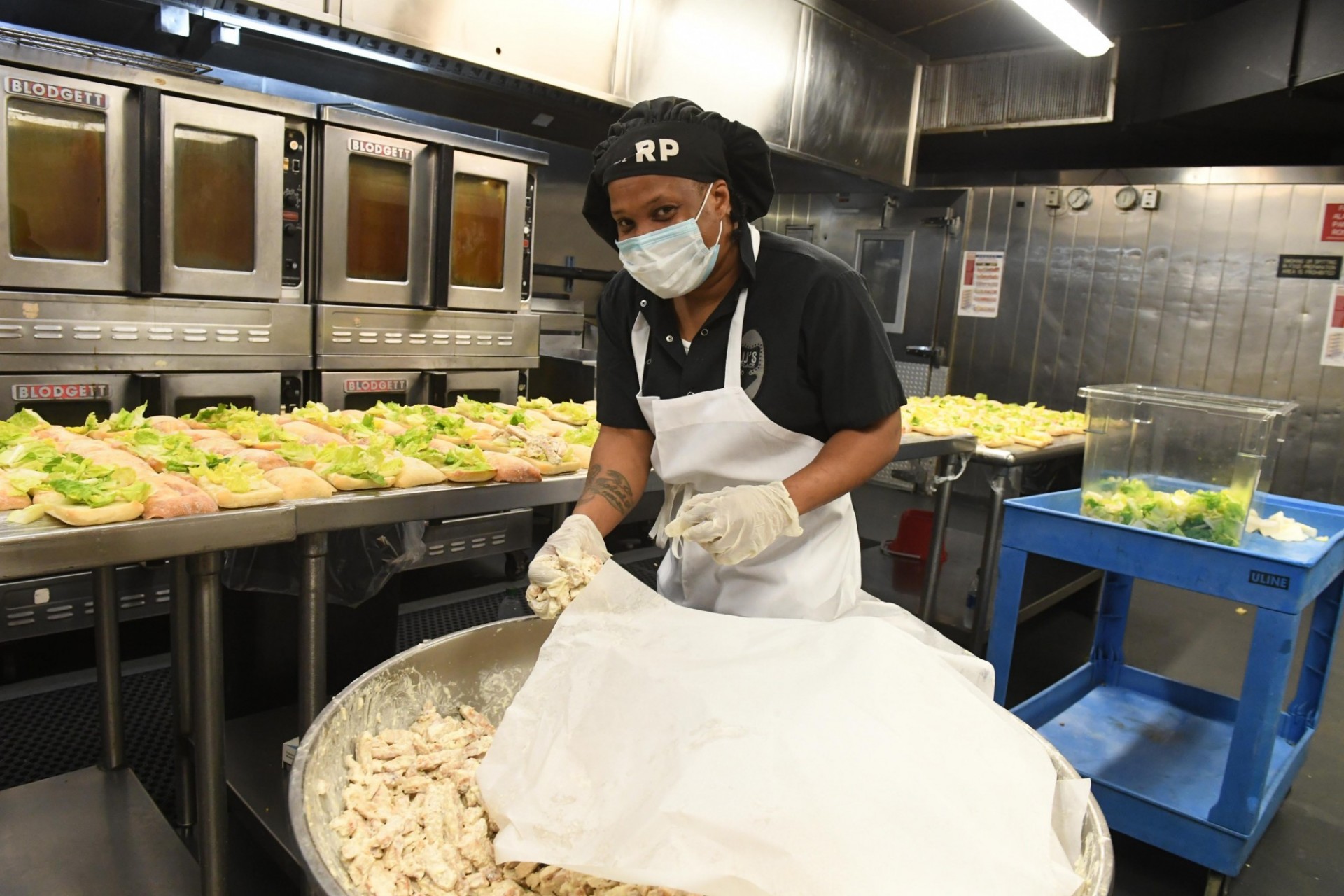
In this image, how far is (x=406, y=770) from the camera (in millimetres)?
1006

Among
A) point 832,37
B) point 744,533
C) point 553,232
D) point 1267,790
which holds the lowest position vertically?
point 1267,790

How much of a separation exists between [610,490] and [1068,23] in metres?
3.67

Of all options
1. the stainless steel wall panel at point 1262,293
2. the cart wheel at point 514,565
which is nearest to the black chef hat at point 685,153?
the cart wheel at point 514,565

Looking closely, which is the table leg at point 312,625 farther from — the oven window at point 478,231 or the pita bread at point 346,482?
the oven window at point 478,231

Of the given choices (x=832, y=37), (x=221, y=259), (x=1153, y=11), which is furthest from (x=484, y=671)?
(x=1153, y=11)

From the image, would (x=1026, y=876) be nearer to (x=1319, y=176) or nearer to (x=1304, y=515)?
(x=1304, y=515)

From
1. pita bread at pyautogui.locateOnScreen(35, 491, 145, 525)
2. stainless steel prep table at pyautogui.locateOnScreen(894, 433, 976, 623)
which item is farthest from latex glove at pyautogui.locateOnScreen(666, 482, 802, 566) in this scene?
stainless steel prep table at pyautogui.locateOnScreen(894, 433, 976, 623)

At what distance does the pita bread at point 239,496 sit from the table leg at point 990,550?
296cm

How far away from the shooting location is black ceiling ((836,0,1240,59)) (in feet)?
19.0

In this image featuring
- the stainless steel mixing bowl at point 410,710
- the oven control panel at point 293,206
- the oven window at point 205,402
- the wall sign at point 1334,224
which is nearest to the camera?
the stainless steel mixing bowl at point 410,710

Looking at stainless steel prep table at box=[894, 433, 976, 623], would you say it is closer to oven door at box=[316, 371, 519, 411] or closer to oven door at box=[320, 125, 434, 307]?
oven door at box=[316, 371, 519, 411]

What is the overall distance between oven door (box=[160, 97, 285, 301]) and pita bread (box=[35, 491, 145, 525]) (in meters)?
1.86

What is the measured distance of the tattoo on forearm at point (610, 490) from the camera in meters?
1.58

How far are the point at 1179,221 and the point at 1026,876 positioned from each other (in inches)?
238
